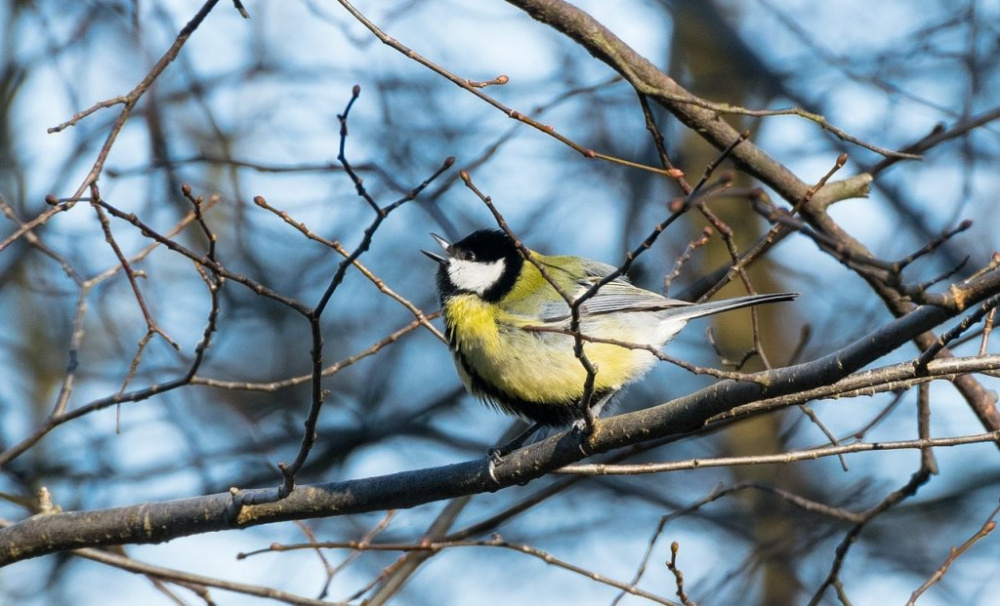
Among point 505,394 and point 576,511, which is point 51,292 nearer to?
point 505,394

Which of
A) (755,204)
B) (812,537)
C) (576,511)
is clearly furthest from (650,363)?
(576,511)

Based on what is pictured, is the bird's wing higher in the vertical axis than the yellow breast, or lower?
higher

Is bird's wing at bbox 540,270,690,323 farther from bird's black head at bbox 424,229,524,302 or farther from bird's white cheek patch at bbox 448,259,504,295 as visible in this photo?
bird's white cheek patch at bbox 448,259,504,295

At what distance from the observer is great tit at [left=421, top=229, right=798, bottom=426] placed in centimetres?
410

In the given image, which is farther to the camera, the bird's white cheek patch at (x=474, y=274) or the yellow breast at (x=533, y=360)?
the bird's white cheek patch at (x=474, y=274)

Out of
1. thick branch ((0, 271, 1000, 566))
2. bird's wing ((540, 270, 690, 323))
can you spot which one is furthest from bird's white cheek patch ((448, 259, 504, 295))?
thick branch ((0, 271, 1000, 566))

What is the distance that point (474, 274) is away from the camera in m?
4.75

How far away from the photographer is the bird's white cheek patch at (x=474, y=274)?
4629mm

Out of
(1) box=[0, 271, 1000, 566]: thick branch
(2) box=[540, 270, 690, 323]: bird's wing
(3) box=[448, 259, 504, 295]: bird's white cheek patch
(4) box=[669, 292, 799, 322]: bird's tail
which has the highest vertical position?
(3) box=[448, 259, 504, 295]: bird's white cheek patch

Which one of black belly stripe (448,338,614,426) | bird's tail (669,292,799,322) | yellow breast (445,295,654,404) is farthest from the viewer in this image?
black belly stripe (448,338,614,426)

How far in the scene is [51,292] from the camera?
6.21 metres

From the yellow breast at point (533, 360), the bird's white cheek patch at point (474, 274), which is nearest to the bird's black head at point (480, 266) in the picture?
the bird's white cheek patch at point (474, 274)

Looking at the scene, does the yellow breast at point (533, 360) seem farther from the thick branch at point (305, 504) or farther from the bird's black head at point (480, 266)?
the thick branch at point (305, 504)

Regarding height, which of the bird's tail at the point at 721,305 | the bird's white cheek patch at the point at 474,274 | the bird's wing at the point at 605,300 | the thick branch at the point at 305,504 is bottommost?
the thick branch at the point at 305,504
